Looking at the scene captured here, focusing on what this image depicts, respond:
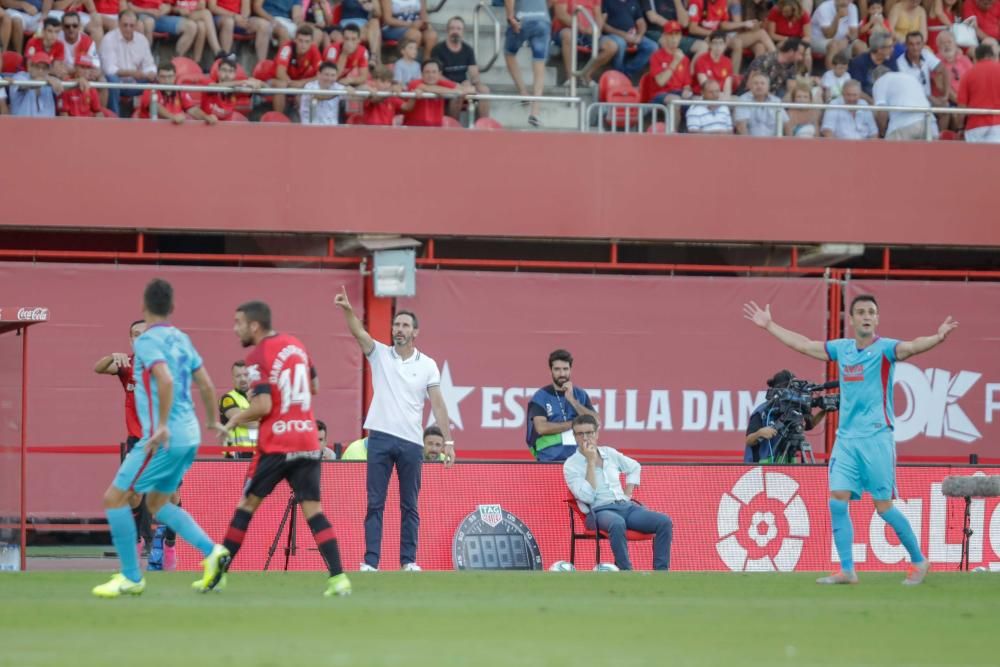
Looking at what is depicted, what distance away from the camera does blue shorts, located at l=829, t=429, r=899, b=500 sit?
11.7 metres

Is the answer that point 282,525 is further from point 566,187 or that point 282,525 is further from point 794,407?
point 566,187

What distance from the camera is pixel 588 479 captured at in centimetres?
1448

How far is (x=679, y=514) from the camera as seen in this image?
50.5ft

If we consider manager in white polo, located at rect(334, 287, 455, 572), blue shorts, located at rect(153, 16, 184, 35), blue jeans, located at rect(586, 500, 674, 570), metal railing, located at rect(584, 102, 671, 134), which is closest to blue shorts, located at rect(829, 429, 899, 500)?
blue jeans, located at rect(586, 500, 674, 570)

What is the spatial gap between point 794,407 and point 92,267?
8332mm

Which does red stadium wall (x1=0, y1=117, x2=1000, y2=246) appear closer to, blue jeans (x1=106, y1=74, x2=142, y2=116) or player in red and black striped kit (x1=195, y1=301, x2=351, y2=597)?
blue jeans (x1=106, y1=74, x2=142, y2=116)

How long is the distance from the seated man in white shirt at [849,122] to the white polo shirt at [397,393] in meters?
9.06

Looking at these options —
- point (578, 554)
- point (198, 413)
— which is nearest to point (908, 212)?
point (578, 554)

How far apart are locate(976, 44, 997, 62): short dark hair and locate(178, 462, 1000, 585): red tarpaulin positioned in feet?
24.5

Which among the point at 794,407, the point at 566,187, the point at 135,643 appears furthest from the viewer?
the point at 566,187

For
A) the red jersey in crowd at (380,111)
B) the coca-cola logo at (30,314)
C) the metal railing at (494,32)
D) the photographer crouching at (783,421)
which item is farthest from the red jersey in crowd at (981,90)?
the coca-cola logo at (30,314)

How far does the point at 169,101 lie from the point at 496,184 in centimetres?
414

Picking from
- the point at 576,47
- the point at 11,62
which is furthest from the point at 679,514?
the point at 11,62

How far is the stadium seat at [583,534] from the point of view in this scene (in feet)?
47.2
